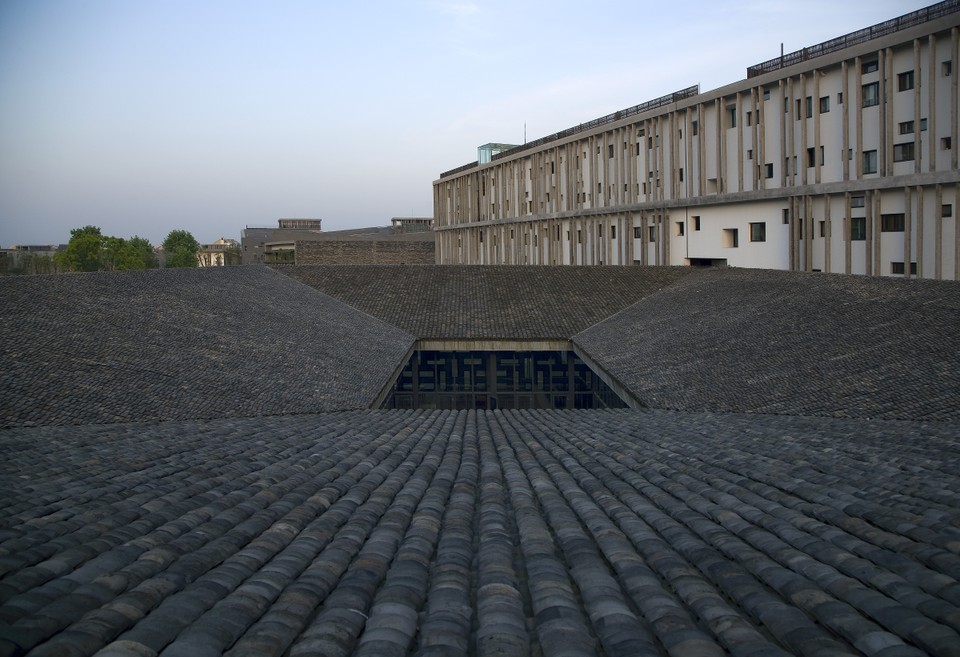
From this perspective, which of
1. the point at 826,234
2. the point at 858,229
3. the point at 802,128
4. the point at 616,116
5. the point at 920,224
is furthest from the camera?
the point at 616,116

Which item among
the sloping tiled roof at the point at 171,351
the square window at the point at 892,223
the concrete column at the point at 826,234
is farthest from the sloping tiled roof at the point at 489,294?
the square window at the point at 892,223

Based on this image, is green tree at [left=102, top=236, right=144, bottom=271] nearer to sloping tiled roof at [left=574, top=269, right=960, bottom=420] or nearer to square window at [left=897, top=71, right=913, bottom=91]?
sloping tiled roof at [left=574, top=269, right=960, bottom=420]

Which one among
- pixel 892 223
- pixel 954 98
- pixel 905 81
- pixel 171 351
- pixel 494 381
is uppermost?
pixel 905 81

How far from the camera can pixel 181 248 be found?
89812 mm

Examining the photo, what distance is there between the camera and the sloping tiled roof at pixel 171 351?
43.7 ft

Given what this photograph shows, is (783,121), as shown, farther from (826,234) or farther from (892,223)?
(892,223)

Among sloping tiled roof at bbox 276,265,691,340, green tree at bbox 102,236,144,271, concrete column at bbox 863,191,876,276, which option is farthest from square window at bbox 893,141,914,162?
green tree at bbox 102,236,144,271

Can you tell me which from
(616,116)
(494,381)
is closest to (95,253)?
(616,116)

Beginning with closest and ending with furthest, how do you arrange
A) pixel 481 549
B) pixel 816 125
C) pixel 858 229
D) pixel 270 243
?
pixel 481 549 < pixel 858 229 < pixel 816 125 < pixel 270 243

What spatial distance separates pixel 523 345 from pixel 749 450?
15.7m

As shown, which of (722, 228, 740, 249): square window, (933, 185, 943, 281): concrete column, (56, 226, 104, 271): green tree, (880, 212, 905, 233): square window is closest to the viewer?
(933, 185, 943, 281): concrete column

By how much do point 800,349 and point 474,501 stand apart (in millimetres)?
12419

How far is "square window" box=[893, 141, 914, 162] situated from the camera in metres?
24.9

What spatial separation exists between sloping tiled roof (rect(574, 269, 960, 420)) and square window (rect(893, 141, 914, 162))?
14.2 feet
